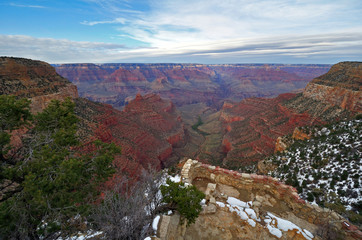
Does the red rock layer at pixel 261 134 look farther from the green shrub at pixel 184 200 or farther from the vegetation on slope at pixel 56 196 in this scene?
the vegetation on slope at pixel 56 196

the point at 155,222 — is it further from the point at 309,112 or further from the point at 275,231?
the point at 309,112

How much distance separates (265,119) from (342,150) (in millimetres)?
36228

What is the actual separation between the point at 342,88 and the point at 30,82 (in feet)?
202

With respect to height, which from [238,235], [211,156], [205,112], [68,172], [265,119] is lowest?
[205,112]

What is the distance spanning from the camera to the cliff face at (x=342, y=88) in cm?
3193

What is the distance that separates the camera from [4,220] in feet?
21.9

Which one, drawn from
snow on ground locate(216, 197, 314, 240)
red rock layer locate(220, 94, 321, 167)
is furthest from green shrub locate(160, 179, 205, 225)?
red rock layer locate(220, 94, 321, 167)

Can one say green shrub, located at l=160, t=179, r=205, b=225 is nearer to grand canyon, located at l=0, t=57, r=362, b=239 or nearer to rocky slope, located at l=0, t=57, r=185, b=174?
grand canyon, located at l=0, t=57, r=362, b=239

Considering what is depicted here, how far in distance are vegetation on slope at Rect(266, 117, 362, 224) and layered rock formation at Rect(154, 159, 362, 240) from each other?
1.27m

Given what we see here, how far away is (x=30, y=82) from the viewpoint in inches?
1105

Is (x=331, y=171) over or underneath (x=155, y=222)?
underneath

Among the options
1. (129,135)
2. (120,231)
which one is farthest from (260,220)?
(129,135)

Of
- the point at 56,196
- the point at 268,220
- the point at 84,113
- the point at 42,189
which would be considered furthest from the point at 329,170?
the point at 84,113

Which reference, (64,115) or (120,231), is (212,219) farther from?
(64,115)
